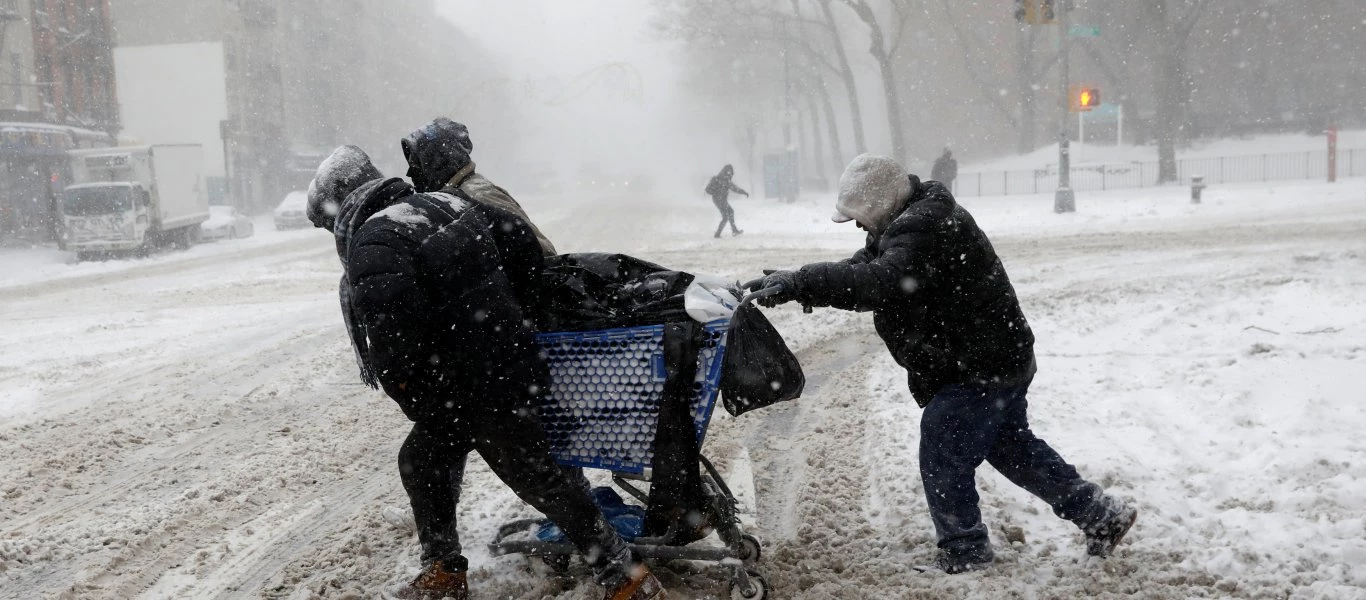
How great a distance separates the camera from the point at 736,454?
6184 millimetres

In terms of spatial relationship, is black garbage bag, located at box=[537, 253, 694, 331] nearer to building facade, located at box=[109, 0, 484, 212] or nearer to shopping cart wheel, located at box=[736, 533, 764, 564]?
shopping cart wheel, located at box=[736, 533, 764, 564]

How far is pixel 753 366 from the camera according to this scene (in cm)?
376

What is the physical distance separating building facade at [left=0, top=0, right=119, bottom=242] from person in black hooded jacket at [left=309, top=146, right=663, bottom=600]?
28.6 metres

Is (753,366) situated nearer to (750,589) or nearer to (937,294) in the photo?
(937,294)

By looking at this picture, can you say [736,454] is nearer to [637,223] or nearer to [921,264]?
[921,264]

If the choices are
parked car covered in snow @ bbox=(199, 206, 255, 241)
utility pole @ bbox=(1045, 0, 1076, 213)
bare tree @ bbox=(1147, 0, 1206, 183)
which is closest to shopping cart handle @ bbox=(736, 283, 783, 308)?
utility pole @ bbox=(1045, 0, 1076, 213)

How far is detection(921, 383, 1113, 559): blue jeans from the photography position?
3969 millimetres

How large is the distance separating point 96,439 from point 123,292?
35.0 ft

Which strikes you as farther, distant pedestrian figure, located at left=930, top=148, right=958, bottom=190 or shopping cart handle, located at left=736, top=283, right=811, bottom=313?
distant pedestrian figure, located at left=930, top=148, right=958, bottom=190

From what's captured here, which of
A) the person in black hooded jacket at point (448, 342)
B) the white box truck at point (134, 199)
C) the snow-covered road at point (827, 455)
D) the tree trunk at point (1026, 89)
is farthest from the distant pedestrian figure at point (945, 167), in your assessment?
the person in black hooded jacket at point (448, 342)

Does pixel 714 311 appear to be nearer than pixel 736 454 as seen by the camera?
Yes

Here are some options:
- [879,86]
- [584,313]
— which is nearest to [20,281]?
[584,313]

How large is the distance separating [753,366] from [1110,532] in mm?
1659

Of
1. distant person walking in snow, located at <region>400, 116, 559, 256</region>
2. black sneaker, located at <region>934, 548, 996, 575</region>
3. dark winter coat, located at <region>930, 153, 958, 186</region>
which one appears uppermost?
dark winter coat, located at <region>930, 153, 958, 186</region>
